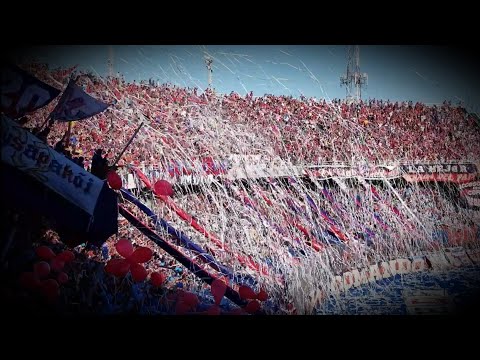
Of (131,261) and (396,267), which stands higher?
(396,267)

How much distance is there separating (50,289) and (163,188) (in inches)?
44.3

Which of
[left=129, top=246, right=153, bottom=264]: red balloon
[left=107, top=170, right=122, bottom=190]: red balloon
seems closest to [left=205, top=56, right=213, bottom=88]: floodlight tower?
[left=107, top=170, right=122, bottom=190]: red balloon

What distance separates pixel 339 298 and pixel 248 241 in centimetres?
90

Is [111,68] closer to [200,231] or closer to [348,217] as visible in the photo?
[200,231]

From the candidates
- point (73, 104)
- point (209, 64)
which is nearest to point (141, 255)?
point (73, 104)

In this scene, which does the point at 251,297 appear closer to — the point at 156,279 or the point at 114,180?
the point at 156,279

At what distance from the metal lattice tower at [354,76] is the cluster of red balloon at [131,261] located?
7.15 feet

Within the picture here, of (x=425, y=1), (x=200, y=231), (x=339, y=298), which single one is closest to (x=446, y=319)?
(x=339, y=298)

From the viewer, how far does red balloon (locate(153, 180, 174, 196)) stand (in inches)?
131

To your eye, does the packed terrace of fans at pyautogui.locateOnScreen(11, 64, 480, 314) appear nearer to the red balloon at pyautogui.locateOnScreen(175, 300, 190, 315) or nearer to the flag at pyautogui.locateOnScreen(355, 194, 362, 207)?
the flag at pyautogui.locateOnScreen(355, 194, 362, 207)

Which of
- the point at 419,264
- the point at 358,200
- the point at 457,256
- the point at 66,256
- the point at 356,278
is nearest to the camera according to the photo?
the point at 66,256

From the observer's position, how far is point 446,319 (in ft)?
9.68

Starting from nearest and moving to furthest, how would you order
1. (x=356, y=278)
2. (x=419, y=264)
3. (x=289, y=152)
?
1. (x=356, y=278)
2. (x=419, y=264)
3. (x=289, y=152)

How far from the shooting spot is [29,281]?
2814 millimetres
